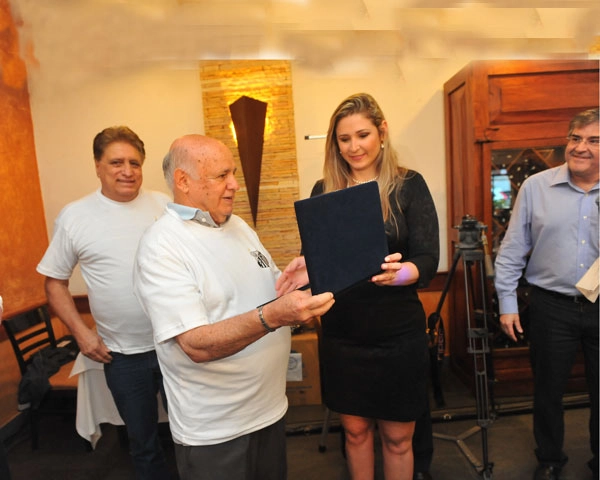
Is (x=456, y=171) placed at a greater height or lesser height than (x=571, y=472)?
greater

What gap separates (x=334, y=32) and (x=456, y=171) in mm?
2678

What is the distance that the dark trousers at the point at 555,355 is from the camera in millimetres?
1597

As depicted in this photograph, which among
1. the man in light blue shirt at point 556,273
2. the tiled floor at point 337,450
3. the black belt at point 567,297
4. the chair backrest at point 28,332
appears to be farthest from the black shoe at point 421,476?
the chair backrest at point 28,332

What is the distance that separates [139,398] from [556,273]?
5.47ft

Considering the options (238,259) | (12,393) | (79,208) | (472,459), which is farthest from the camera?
(12,393)

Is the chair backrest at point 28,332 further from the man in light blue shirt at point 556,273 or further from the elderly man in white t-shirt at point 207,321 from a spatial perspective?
the man in light blue shirt at point 556,273

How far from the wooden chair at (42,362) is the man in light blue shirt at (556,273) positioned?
2.25 m

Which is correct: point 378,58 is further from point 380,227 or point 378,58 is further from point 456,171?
point 456,171

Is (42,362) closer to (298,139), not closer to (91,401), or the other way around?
(91,401)

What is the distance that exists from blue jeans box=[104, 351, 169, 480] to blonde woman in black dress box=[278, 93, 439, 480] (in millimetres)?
662

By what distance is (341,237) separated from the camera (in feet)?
2.40

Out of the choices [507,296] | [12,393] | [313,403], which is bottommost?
[313,403]

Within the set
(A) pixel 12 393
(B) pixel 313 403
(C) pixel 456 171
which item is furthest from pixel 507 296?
(A) pixel 12 393

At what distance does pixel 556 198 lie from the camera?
1.63 meters
